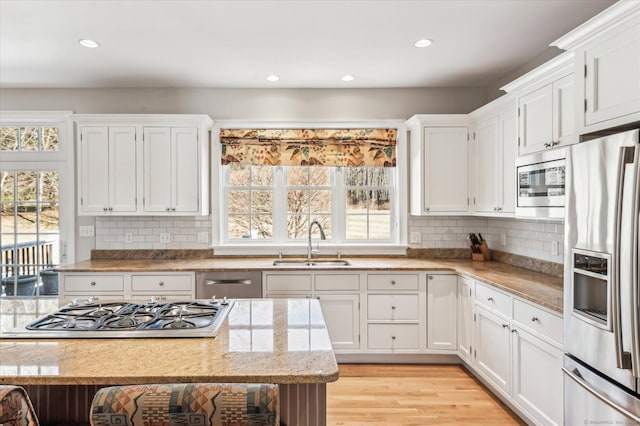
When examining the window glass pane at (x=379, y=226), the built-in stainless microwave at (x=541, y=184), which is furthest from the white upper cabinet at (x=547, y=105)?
the window glass pane at (x=379, y=226)

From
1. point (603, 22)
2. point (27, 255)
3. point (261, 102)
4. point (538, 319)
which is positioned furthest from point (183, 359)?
point (27, 255)

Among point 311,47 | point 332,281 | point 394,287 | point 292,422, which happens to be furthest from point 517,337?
point 311,47

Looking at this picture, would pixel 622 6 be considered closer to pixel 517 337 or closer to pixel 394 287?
pixel 517 337

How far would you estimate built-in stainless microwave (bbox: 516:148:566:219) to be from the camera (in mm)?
2242

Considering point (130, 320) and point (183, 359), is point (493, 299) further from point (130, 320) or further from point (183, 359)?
point (130, 320)

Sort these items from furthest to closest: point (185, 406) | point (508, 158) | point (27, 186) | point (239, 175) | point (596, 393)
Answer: point (239, 175), point (27, 186), point (508, 158), point (596, 393), point (185, 406)

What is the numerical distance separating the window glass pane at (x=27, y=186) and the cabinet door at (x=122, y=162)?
1.00 metres

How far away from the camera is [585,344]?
5.58 ft

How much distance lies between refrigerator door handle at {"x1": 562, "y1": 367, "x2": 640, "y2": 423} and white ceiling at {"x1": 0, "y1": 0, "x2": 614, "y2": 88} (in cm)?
213

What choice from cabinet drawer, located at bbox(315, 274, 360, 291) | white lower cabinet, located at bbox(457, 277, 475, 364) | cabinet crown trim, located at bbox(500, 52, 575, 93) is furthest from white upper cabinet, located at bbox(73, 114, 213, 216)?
cabinet crown trim, located at bbox(500, 52, 575, 93)

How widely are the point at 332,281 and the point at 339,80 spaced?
1.94m

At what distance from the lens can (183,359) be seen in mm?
1320

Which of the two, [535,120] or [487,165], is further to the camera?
[487,165]

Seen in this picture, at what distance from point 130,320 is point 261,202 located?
2.52m
